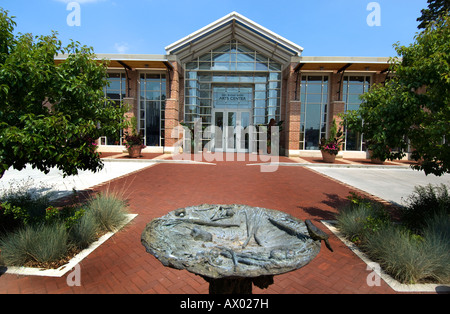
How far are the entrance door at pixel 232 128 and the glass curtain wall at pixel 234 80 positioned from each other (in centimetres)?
71

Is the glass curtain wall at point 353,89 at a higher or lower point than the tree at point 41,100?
higher

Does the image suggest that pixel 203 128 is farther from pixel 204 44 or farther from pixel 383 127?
pixel 383 127

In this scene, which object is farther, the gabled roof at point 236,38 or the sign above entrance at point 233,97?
the sign above entrance at point 233,97

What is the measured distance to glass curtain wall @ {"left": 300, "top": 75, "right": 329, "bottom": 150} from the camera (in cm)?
1816

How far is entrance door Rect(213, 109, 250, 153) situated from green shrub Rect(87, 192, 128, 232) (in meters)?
15.3

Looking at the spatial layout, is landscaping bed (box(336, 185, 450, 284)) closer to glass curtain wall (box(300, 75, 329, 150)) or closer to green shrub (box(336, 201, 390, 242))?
green shrub (box(336, 201, 390, 242))

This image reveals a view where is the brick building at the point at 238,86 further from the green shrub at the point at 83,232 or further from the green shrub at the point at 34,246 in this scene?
the green shrub at the point at 34,246

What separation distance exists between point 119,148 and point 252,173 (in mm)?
12529

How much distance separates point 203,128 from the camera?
1959cm

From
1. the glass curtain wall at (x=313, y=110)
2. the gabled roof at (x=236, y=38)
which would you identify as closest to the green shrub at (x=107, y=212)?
the gabled roof at (x=236, y=38)

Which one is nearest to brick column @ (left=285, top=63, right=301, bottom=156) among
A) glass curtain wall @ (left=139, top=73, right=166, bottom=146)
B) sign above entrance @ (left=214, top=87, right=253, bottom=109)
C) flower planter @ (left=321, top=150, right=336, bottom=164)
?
flower planter @ (left=321, top=150, right=336, bottom=164)

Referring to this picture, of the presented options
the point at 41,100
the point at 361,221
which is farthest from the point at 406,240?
the point at 41,100

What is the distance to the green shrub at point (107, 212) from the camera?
462 cm
